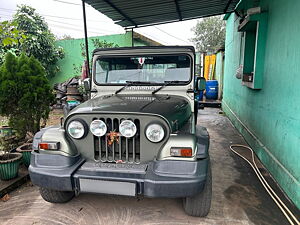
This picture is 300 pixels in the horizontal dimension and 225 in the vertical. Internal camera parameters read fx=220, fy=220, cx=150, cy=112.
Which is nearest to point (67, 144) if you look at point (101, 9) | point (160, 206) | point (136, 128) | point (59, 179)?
point (59, 179)

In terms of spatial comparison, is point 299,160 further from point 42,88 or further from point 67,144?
point 42,88

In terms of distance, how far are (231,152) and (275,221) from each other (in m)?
1.99

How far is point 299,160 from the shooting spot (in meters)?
2.37

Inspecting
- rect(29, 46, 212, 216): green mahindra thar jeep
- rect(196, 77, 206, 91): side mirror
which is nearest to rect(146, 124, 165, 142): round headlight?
rect(29, 46, 212, 216): green mahindra thar jeep

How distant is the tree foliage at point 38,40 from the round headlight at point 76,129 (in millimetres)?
8276

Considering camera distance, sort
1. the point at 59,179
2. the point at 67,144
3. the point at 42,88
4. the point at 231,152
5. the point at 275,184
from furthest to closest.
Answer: the point at 231,152
the point at 42,88
the point at 275,184
the point at 67,144
the point at 59,179

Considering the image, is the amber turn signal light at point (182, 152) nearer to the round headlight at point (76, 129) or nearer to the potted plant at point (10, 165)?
the round headlight at point (76, 129)

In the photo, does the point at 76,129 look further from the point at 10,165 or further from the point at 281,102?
the point at 281,102

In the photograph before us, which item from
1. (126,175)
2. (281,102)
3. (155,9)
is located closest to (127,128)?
(126,175)

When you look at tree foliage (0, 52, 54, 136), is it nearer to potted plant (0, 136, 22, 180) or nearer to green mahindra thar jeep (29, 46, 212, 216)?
potted plant (0, 136, 22, 180)

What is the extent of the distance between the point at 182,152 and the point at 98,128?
803 millimetres

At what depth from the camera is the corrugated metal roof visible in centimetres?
468

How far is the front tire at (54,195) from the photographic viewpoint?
7.76ft

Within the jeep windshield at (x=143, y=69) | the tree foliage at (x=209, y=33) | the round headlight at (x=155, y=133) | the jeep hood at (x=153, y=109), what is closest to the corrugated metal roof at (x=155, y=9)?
the jeep windshield at (x=143, y=69)
